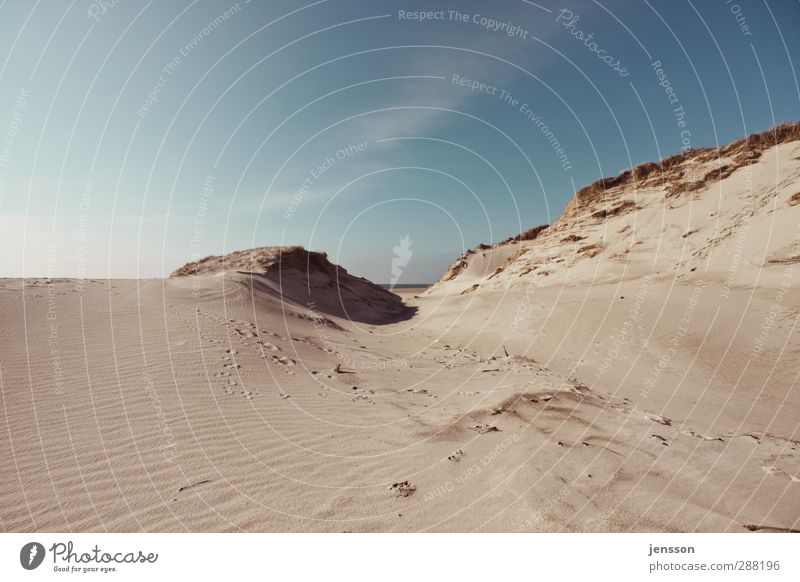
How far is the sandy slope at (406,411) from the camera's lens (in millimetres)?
3506

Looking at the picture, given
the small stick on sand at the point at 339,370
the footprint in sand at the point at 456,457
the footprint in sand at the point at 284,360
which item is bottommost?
the small stick on sand at the point at 339,370

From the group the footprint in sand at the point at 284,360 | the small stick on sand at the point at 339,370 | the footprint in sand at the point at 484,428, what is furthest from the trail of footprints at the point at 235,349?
the footprint in sand at the point at 484,428

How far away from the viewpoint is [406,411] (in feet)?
19.9

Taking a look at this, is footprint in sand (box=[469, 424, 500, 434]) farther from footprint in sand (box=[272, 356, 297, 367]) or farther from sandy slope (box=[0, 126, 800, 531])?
footprint in sand (box=[272, 356, 297, 367])

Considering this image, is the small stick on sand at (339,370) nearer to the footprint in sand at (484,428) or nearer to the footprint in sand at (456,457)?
the footprint in sand at (484,428)

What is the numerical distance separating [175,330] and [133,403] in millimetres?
3265

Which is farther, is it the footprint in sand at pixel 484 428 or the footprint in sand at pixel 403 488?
the footprint in sand at pixel 484 428

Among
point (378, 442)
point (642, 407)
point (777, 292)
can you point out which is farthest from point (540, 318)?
point (378, 442)

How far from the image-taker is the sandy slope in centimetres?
351

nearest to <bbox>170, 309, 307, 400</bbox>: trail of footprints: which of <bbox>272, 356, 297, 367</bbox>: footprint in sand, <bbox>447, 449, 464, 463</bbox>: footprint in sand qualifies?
Answer: <bbox>272, 356, 297, 367</bbox>: footprint in sand

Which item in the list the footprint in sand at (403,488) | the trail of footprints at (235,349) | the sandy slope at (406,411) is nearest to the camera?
the sandy slope at (406,411)

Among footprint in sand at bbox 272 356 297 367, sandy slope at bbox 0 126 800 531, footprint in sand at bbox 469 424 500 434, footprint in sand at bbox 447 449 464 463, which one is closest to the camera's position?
sandy slope at bbox 0 126 800 531

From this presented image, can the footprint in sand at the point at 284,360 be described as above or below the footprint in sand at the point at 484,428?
below

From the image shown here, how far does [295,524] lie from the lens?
334 cm
